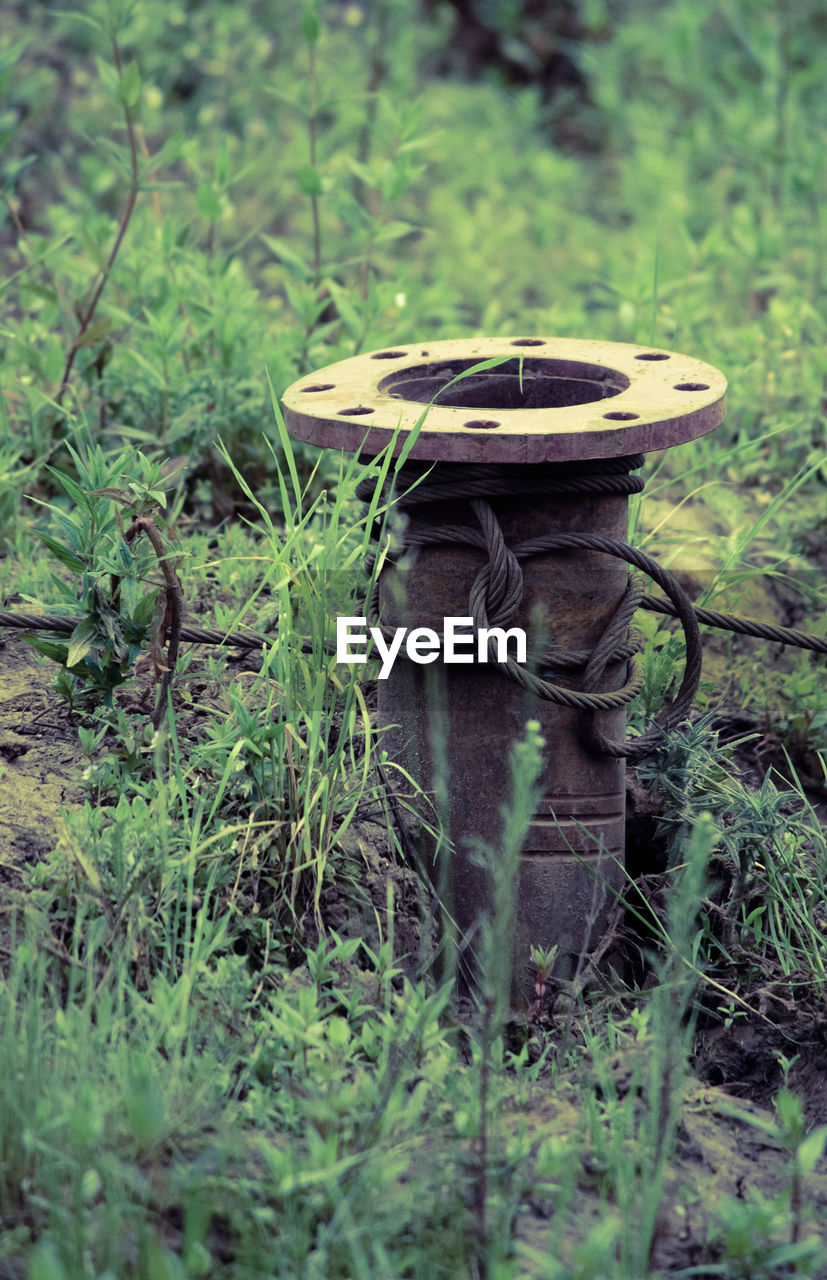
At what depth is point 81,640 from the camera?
7.12 ft

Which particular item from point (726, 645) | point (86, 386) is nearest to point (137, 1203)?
point (726, 645)

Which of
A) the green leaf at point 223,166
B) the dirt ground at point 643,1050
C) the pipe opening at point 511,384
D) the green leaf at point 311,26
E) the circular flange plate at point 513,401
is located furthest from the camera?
the green leaf at point 223,166

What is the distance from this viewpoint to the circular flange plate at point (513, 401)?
196 centimetres

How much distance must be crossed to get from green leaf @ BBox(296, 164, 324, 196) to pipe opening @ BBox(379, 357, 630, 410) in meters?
1.13

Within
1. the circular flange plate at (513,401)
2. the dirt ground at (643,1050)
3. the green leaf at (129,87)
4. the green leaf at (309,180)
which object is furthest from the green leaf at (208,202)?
the dirt ground at (643,1050)

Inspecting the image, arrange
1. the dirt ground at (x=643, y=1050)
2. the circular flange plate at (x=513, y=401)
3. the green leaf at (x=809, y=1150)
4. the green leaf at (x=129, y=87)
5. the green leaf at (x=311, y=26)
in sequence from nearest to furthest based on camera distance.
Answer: the green leaf at (x=809, y=1150)
the dirt ground at (x=643, y=1050)
the circular flange plate at (x=513, y=401)
the green leaf at (x=129, y=87)
the green leaf at (x=311, y=26)

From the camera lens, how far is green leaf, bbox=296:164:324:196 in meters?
3.30

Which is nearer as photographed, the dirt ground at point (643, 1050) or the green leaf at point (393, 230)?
the dirt ground at point (643, 1050)

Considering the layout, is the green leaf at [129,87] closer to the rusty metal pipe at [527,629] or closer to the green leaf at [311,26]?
the green leaf at [311,26]

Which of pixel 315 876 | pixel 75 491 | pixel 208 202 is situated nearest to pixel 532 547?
pixel 315 876

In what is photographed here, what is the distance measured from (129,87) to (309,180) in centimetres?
51

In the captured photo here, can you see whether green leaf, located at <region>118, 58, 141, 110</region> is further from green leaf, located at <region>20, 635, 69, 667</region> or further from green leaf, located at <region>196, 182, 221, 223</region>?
green leaf, located at <region>20, 635, 69, 667</region>

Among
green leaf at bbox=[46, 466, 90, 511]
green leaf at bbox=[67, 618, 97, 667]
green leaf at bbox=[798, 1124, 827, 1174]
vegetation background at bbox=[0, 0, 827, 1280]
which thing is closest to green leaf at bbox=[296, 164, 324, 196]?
vegetation background at bbox=[0, 0, 827, 1280]

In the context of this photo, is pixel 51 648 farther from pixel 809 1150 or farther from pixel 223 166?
pixel 223 166
